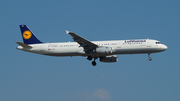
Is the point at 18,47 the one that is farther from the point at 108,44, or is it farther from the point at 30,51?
the point at 108,44

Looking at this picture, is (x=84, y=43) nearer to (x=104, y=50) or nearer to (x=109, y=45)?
(x=104, y=50)

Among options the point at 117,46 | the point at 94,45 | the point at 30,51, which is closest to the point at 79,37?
the point at 94,45

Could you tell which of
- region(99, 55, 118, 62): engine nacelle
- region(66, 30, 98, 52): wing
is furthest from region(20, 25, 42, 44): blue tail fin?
region(99, 55, 118, 62): engine nacelle

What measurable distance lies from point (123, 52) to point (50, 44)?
13.6 metres

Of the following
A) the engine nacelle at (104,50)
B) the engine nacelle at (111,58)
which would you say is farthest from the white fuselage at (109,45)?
the engine nacelle at (111,58)

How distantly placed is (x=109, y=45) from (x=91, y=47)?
318 cm

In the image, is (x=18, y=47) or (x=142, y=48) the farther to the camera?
(x=18, y=47)

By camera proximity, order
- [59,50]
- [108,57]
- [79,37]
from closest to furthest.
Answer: [79,37]
[59,50]
[108,57]

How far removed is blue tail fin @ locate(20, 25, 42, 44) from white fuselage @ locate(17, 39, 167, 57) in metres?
1.90

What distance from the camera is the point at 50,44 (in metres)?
56.6

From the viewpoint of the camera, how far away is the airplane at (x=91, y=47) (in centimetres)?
5281

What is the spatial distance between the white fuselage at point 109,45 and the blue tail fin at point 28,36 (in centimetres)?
190

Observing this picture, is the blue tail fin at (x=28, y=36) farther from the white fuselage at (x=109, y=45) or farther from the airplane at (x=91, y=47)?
the white fuselage at (x=109, y=45)

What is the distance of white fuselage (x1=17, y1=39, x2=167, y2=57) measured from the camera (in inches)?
2083
